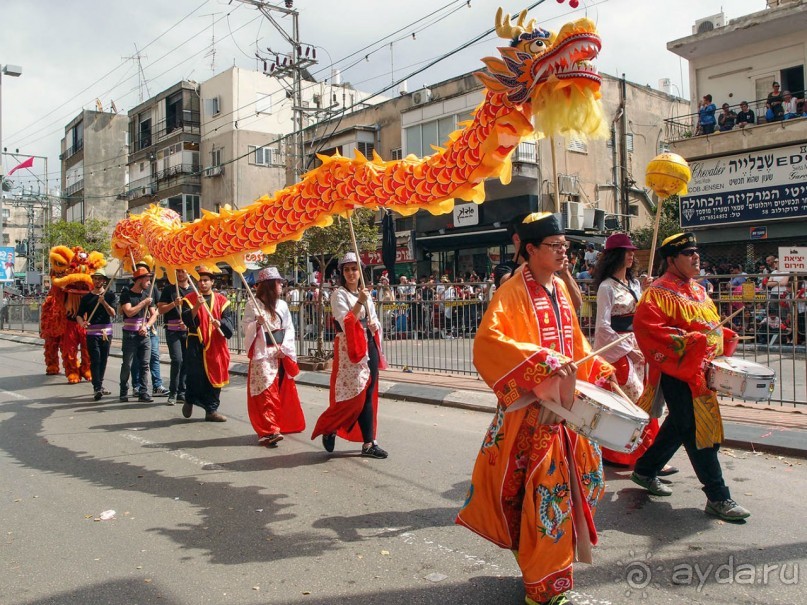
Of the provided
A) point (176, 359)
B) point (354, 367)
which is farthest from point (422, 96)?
point (354, 367)

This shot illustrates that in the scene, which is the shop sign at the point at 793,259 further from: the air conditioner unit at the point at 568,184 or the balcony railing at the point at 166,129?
the balcony railing at the point at 166,129

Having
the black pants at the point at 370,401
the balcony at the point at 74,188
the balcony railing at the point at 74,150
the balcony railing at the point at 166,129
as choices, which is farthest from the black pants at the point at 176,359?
the balcony railing at the point at 74,150

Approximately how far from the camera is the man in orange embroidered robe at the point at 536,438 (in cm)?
308

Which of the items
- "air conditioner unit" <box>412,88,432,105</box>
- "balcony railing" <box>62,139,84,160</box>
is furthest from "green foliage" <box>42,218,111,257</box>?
"air conditioner unit" <box>412,88,432,105</box>

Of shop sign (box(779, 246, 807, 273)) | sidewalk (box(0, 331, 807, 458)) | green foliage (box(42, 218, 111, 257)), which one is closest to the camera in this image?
sidewalk (box(0, 331, 807, 458))

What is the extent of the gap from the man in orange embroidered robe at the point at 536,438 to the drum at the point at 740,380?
1107 millimetres

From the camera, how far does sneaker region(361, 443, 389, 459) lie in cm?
619

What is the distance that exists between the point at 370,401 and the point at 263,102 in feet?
117

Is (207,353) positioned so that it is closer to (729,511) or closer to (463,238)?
(729,511)

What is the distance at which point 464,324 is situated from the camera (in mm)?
11016

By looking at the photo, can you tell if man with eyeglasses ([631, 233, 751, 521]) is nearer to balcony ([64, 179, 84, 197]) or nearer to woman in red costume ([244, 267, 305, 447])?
woman in red costume ([244, 267, 305, 447])

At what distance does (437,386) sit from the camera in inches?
405

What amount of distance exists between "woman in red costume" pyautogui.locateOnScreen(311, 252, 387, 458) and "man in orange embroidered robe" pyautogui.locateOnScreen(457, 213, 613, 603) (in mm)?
2699

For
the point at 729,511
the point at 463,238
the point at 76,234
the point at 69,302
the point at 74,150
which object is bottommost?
the point at 729,511
